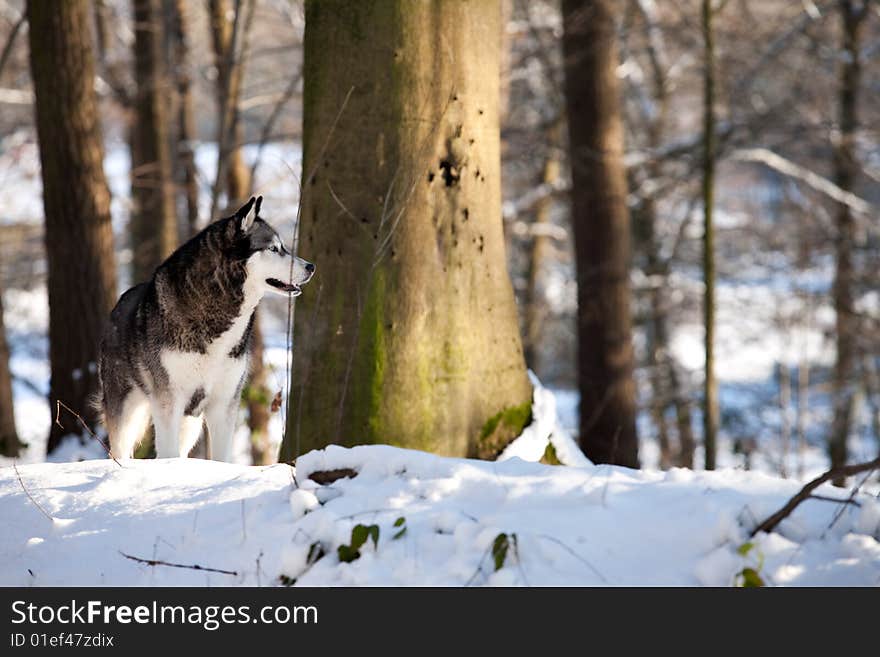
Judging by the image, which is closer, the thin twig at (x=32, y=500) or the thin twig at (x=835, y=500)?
Answer: the thin twig at (x=835, y=500)

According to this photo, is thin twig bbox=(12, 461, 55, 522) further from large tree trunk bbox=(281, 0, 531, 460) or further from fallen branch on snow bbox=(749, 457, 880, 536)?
fallen branch on snow bbox=(749, 457, 880, 536)

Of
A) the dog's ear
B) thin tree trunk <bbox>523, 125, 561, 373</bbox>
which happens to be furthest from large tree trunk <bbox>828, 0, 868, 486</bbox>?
the dog's ear

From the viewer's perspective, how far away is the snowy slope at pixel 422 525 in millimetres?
3629

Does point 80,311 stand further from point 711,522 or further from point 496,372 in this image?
point 711,522

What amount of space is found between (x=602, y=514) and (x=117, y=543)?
6.88 feet

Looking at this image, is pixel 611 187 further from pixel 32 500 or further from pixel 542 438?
pixel 32 500

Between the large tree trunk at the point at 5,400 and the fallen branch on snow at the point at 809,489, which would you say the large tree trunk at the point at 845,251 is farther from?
the fallen branch on snow at the point at 809,489

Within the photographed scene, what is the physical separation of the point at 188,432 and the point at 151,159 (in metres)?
8.15

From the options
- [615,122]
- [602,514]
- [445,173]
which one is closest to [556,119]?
[615,122]

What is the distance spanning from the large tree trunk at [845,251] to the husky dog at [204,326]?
1182cm

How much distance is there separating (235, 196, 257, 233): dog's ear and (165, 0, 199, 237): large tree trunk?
740 centimetres

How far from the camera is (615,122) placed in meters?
10.6

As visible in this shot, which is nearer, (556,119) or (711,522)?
(711,522)

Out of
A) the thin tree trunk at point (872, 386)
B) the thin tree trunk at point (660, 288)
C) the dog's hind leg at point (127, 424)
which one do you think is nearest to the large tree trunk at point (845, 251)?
the thin tree trunk at point (872, 386)
